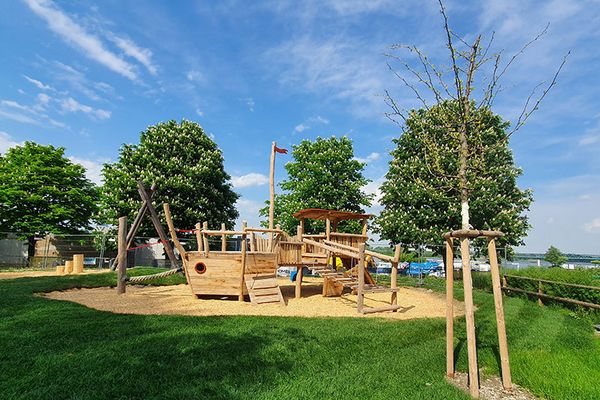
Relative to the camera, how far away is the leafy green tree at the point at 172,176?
74.2 feet

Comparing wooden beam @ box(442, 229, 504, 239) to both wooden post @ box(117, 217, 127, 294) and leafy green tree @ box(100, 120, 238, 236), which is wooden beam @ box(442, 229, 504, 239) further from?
leafy green tree @ box(100, 120, 238, 236)

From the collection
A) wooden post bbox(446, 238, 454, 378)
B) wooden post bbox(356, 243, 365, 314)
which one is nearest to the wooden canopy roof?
wooden post bbox(356, 243, 365, 314)

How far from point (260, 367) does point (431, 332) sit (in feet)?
13.3

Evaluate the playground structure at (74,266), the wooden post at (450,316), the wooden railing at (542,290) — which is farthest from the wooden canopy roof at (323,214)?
the playground structure at (74,266)

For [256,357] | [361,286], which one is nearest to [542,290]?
[361,286]

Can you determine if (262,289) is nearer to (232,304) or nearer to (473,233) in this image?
(232,304)

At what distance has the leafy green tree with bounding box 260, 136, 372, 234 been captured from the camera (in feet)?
84.8

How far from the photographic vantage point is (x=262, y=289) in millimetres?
11016

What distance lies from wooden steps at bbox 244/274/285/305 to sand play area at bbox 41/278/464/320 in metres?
0.33

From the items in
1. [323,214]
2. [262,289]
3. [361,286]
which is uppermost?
[323,214]

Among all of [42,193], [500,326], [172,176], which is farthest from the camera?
[42,193]

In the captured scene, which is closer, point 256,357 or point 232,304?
point 256,357

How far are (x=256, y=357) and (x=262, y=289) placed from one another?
5.96 meters

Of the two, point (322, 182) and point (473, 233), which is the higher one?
point (322, 182)
